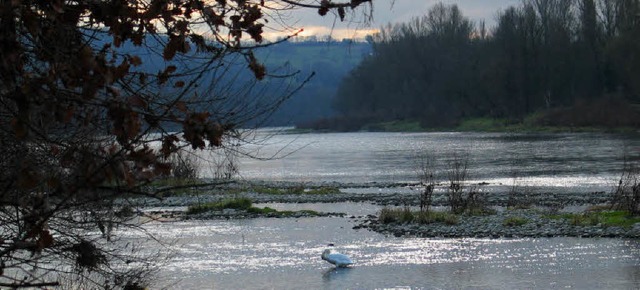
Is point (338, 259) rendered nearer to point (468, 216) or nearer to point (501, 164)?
point (468, 216)

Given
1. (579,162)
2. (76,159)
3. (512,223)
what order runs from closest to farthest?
1. (76,159)
2. (512,223)
3. (579,162)

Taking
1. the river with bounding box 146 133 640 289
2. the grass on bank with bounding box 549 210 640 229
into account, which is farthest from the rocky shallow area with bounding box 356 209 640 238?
the river with bounding box 146 133 640 289

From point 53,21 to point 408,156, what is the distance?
59.0 m

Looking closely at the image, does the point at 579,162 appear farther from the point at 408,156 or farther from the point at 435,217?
the point at 435,217

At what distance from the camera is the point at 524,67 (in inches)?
3984

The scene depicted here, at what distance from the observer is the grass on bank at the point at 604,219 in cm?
2323

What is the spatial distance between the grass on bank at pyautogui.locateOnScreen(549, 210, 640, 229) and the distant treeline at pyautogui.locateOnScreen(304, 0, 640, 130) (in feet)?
194

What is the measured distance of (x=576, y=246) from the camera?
2097cm

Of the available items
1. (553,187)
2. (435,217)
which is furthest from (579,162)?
(435,217)

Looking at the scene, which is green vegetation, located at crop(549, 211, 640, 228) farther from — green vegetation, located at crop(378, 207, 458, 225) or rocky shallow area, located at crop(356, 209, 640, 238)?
green vegetation, located at crop(378, 207, 458, 225)

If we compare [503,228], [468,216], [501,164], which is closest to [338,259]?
[503,228]

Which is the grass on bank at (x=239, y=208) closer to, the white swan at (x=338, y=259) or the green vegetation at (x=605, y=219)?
the green vegetation at (x=605, y=219)

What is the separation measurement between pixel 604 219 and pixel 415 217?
5.15 m

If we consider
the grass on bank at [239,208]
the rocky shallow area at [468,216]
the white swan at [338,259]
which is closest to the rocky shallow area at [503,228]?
the rocky shallow area at [468,216]
